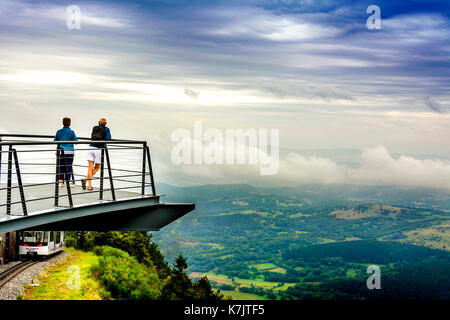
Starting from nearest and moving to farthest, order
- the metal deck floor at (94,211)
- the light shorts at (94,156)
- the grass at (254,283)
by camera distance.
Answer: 1. the metal deck floor at (94,211)
2. the light shorts at (94,156)
3. the grass at (254,283)

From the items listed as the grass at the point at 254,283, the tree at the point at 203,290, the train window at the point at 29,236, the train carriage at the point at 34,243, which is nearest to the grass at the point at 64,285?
the train carriage at the point at 34,243

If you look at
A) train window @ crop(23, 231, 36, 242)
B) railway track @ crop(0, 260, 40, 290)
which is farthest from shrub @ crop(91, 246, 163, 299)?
train window @ crop(23, 231, 36, 242)

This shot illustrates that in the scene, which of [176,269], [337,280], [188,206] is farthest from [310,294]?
[188,206]

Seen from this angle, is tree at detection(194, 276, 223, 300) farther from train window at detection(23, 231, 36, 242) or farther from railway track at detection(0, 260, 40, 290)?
railway track at detection(0, 260, 40, 290)

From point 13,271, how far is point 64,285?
3.02 meters

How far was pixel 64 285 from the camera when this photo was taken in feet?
73.8

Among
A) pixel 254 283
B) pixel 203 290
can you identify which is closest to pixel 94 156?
pixel 203 290

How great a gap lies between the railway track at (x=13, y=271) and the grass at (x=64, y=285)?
895 millimetres

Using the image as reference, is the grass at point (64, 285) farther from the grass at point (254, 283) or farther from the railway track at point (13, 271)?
the grass at point (254, 283)

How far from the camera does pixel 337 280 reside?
564 feet

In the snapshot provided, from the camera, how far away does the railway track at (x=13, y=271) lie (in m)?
21.5
